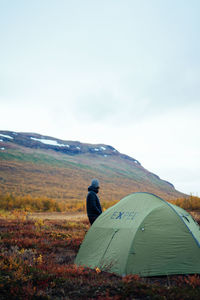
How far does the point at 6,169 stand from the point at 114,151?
55348 mm

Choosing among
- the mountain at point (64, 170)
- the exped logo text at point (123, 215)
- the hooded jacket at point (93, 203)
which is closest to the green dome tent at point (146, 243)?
the exped logo text at point (123, 215)

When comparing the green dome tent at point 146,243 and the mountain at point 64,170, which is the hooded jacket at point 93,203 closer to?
the green dome tent at point 146,243

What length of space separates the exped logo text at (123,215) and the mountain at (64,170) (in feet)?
84.9

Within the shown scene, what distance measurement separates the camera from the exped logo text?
6.07m

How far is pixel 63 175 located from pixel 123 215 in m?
51.4

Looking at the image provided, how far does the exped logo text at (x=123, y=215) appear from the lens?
6075 millimetres

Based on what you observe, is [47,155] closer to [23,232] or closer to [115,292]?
[23,232]

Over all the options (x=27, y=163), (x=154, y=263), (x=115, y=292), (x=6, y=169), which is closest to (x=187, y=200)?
(x=154, y=263)

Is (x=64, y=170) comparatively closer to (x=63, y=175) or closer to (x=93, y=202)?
(x=63, y=175)

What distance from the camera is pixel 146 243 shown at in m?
5.43

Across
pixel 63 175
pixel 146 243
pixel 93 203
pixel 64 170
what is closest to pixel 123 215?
pixel 146 243

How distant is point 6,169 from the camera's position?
49.1 metres

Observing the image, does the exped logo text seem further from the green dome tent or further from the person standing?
the person standing

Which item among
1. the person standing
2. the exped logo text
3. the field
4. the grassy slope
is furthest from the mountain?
the field
